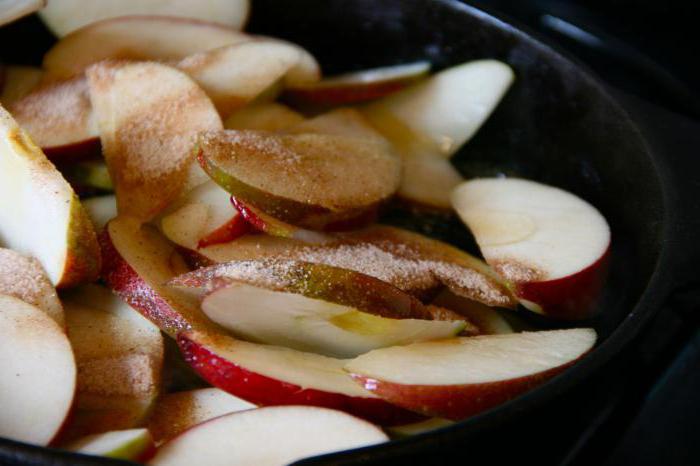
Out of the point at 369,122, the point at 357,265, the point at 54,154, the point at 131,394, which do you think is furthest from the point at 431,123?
the point at 131,394

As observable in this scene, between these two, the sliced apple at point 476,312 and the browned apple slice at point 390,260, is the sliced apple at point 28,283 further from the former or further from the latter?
the sliced apple at point 476,312

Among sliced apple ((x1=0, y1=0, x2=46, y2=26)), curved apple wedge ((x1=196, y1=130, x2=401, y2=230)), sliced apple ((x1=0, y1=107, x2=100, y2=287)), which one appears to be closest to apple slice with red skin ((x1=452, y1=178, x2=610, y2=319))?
curved apple wedge ((x1=196, y1=130, x2=401, y2=230))

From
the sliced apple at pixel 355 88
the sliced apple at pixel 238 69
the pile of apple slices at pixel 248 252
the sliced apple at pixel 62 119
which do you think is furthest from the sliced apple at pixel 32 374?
the sliced apple at pixel 355 88

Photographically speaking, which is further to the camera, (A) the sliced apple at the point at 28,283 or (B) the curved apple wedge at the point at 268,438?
(A) the sliced apple at the point at 28,283

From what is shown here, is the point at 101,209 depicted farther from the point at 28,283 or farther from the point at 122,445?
the point at 122,445

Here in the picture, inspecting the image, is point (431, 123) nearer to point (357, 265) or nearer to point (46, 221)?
point (357, 265)

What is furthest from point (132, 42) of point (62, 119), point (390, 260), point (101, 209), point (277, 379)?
point (277, 379)

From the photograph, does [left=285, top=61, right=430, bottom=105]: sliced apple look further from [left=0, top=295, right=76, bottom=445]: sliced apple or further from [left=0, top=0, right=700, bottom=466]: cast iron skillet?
[left=0, top=295, right=76, bottom=445]: sliced apple
